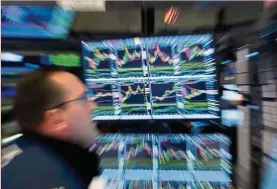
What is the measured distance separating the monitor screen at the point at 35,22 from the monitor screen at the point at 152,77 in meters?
0.15

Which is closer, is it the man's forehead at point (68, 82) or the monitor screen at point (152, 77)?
the man's forehead at point (68, 82)

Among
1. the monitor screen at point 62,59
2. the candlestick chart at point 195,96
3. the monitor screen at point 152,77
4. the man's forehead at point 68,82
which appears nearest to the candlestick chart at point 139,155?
the monitor screen at point 152,77

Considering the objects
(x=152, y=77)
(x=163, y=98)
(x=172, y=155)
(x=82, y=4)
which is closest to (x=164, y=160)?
(x=172, y=155)

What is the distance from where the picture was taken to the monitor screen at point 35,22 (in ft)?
5.07

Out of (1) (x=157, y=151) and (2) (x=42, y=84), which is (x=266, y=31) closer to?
(1) (x=157, y=151)

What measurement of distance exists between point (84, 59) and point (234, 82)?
28.2 inches

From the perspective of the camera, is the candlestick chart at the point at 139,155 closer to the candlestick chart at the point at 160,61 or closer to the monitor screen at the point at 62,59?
the candlestick chart at the point at 160,61

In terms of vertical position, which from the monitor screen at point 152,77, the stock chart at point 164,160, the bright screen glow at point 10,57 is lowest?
the stock chart at point 164,160

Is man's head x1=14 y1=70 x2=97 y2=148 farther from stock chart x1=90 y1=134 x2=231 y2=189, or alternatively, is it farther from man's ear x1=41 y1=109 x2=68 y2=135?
stock chart x1=90 y1=134 x2=231 y2=189

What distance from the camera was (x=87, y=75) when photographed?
1546 mm

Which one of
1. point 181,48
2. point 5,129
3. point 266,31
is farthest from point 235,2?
point 5,129

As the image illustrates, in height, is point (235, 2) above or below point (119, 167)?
above

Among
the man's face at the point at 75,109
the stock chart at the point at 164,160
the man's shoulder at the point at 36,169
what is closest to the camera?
the man's shoulder at the point at 36,169

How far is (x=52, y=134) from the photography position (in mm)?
1365
